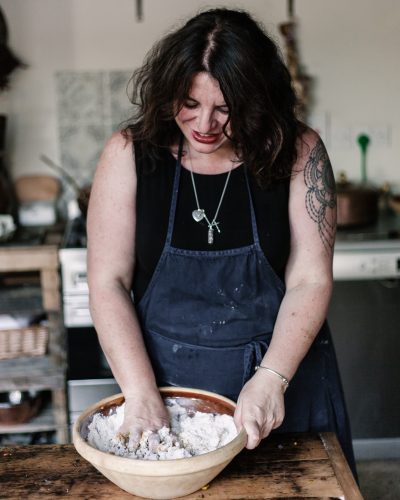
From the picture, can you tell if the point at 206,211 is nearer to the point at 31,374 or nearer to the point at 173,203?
the point at 173,203

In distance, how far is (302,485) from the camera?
1246mm

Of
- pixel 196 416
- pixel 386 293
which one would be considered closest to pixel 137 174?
pixel 196 416

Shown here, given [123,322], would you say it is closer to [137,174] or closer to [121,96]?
[137,174]

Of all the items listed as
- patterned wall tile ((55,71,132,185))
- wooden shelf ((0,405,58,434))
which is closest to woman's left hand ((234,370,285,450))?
wooden shelf ((0,405,58,434))

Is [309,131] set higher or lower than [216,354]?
higher

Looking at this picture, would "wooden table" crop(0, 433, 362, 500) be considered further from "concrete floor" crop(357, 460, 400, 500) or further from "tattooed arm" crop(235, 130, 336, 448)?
"concrete floor" crop(357, 460, 400, 500)

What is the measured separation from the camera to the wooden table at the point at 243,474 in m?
1.23

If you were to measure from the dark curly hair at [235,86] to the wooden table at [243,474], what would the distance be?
0.58m

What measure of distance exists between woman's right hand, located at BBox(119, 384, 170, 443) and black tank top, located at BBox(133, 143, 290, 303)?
1.10 feet

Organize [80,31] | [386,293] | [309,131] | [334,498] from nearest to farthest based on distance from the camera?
[334,498] → [309,131] → [386,293] → [80,31]

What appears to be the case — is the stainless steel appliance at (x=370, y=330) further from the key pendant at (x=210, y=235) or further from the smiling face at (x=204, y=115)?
the smiling face at (x=204, y=115)

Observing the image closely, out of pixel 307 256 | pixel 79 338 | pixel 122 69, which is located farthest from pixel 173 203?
pixel 122 69

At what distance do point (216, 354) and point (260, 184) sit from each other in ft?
1.32

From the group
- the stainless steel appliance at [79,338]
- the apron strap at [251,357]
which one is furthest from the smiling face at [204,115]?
the stainless steel appliance at [79,338]
